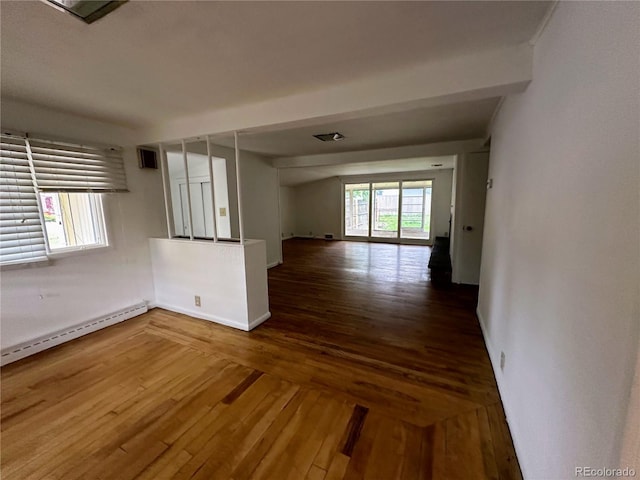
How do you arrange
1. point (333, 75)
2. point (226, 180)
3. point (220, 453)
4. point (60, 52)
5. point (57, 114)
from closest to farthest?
point (220, 453)
point (60, 52)
point (333, 75)
point (57, 114)
point (226, 180)

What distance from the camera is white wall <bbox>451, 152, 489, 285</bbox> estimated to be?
377 cm

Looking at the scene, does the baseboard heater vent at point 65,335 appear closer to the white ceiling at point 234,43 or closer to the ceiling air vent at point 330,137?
the white ceiling at point 234,43

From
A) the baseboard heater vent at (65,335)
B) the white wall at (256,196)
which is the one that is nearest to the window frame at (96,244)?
the baseboard heater vent at (65,335)

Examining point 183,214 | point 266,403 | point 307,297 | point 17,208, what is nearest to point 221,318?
point 307,297

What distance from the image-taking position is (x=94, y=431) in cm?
162

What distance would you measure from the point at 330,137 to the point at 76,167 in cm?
289

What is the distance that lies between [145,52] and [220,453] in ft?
7.93

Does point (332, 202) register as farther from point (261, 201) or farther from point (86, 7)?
point (86, 7)

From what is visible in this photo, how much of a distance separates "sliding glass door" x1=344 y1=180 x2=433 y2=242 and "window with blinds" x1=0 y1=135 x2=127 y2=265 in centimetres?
660

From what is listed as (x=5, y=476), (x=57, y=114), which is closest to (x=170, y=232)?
(x=57, y=114)

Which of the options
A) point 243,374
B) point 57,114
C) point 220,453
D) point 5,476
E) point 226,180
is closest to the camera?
point 5,476

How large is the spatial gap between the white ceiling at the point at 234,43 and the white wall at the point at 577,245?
444 millimetres

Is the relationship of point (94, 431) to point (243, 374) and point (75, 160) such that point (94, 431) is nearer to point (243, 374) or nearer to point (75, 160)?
point (243, 374)

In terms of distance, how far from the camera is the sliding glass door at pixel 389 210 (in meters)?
7.75
